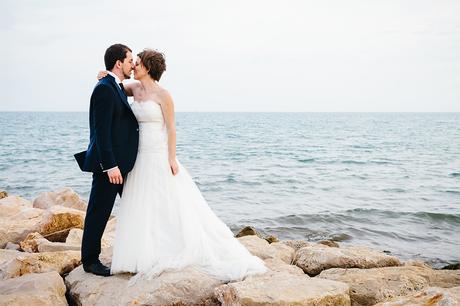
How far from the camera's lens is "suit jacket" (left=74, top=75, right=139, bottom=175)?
12.6 ft

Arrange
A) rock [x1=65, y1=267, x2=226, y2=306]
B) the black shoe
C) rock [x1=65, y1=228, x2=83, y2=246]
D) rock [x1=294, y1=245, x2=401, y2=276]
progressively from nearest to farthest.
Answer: rock [x1=65, y1=267, x2=226, y2=306]
the black shoe
rock [x1=294, y1=245, x2=401, y2=276]
rock [x1=65, y1=228, x2=83, y2=246]

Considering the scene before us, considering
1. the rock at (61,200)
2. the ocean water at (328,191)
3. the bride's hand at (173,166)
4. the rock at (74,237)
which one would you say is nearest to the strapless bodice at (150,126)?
the bride's hand at (173,166)

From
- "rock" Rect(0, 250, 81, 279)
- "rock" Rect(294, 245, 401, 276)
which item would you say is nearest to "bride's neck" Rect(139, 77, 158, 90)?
"rock" Rect(0, 250, 81, 279)

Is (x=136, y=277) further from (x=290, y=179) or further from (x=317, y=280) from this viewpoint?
(x=290, y=179)

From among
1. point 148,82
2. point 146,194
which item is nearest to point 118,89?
point 148,82

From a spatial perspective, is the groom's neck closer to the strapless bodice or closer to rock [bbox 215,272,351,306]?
the strapless bodice

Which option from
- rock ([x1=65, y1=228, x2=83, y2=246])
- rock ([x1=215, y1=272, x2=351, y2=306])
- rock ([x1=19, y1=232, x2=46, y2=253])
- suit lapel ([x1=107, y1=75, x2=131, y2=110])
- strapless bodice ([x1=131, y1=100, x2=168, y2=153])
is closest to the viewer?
rock ([x1=215, y1=272, x2=351, y2=306])

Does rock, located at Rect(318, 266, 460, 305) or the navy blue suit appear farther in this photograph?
rock, located at Rect(318, 266, 460, 305)

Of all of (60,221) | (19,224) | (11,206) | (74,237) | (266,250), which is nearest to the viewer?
(266,250)

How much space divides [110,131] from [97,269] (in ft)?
4.86

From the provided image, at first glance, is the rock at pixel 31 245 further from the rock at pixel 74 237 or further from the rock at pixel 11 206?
the rock at pixel 11 206

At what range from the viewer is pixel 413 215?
38.3 ft

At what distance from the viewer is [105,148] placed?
12.6ft

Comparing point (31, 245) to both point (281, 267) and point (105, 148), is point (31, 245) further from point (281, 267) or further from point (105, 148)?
point (281, 267)
